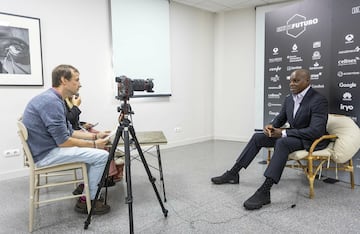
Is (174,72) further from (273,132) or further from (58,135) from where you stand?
(58,135)

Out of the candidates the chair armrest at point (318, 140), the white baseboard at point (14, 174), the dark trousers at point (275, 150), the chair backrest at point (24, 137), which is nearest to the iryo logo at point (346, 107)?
the chair armrest at point (318, 140)

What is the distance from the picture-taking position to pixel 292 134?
2635 mm

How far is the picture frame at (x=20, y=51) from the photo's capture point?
3080mm

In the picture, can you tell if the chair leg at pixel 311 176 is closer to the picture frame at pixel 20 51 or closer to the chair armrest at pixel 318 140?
the chair armrest at pixel 318 140

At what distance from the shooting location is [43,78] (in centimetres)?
342

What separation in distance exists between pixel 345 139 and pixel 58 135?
101 inches

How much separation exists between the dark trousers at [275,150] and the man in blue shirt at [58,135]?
1.45 m

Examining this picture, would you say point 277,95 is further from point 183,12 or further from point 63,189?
point 63,189

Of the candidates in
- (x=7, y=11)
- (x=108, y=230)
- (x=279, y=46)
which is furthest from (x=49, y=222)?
(x=279, y=46)

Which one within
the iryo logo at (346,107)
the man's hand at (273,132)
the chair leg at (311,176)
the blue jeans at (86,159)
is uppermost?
the iryo logo at (346,107)

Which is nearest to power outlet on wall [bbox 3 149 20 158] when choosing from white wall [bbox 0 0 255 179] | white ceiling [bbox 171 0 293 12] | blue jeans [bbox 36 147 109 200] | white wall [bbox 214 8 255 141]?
white wall [bbox 0 0 255 179]

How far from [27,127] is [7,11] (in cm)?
190

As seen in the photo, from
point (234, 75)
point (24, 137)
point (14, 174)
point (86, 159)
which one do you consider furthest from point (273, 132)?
point (14, 174)

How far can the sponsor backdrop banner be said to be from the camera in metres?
2.86
